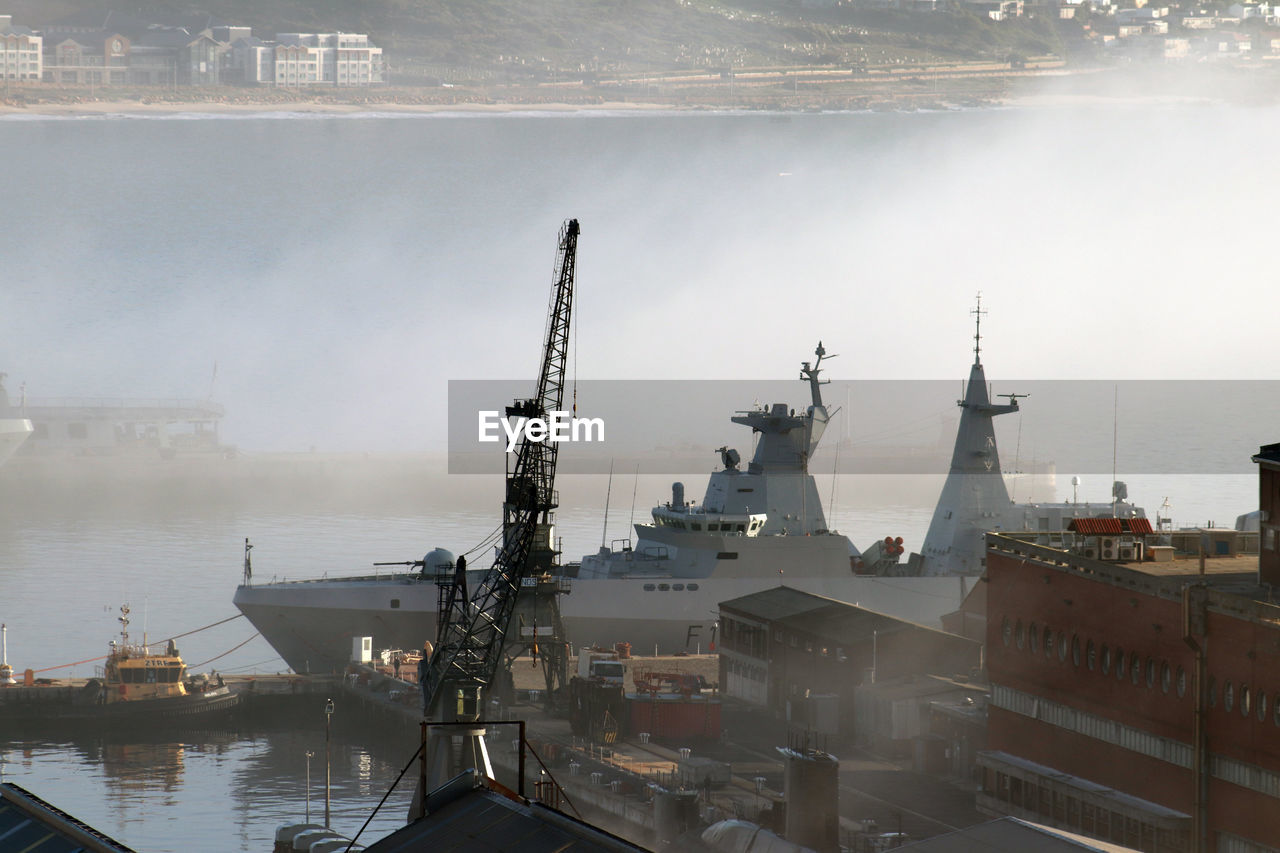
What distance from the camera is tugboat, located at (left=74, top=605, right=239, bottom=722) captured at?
35938 mm

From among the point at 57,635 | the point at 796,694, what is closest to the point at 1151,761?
the point at 796,694

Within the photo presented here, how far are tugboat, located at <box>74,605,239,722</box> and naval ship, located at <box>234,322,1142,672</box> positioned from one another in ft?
12.4

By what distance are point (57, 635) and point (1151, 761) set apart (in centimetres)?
3002

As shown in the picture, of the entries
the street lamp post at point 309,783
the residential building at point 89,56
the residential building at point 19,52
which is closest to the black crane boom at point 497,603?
the street lamp post at point 309,783

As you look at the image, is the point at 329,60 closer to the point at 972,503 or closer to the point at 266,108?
the point at 266,108

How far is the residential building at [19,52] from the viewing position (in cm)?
12125

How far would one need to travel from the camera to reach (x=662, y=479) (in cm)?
8825

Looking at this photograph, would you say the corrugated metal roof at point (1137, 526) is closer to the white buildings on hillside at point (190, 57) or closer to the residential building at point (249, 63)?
the white buildings on hillside at point (190, 57)

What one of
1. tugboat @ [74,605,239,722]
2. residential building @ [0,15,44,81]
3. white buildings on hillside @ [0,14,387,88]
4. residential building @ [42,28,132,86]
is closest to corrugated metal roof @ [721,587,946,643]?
tugboat @ [74,605,239,722]

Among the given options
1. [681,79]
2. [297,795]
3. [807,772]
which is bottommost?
[297,795]

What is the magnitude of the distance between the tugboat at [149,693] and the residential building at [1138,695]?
1655cm

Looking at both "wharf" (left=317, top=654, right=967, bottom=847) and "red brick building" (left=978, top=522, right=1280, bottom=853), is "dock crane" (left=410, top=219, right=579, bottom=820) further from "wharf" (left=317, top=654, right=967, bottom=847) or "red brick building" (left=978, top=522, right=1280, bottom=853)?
"red brick building" (left=978, top=522, right=1280, bottom=853)

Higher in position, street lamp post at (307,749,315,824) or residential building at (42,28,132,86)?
residential building at (42,28,132,86)

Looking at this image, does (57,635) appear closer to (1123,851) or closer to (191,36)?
(1123,851)
